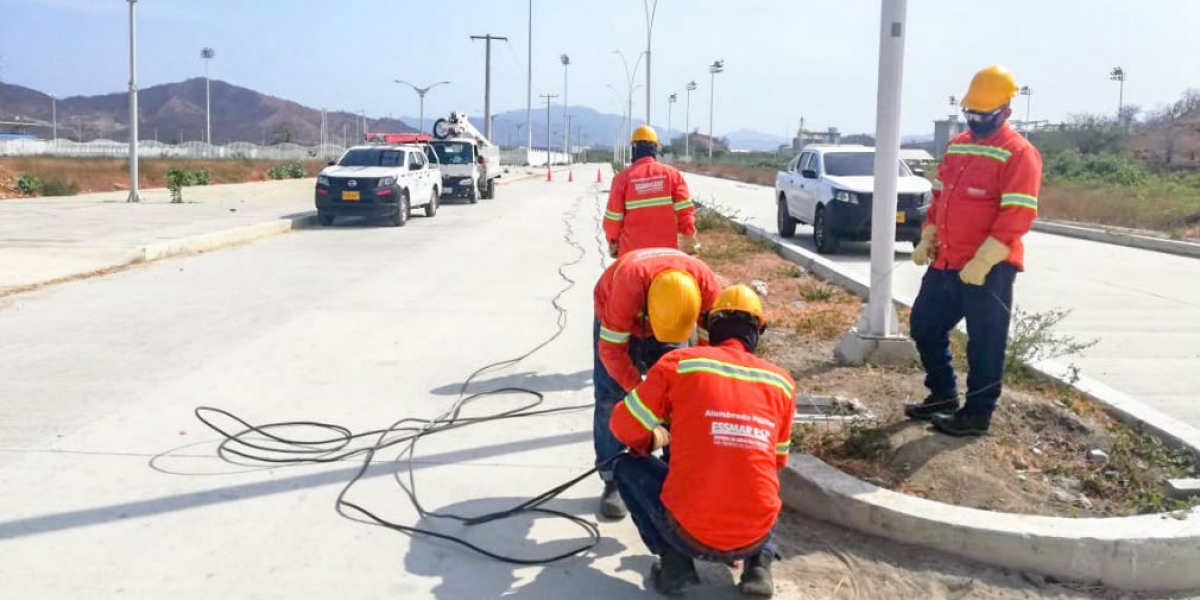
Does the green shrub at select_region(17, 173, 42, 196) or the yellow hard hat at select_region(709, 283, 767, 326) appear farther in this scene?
the green shrub at select_region(17, 173, 42, 196)

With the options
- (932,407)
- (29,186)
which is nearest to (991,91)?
(932,407)

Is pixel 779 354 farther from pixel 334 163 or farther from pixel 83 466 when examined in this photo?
pixel 334 163

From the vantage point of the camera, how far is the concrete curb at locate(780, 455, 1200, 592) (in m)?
4.38

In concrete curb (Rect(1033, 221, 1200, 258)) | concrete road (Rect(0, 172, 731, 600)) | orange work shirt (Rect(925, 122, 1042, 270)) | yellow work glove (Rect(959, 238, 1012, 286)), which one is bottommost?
concrete road (Rect(0, 172, 731, 600))

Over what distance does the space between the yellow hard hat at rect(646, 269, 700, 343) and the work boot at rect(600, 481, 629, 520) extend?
1.04 metres

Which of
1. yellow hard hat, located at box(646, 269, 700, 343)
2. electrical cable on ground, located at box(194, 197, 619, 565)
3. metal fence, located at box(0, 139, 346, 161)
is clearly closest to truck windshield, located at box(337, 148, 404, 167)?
electrical cable on ground, located at box(194, 197, 619, 565)

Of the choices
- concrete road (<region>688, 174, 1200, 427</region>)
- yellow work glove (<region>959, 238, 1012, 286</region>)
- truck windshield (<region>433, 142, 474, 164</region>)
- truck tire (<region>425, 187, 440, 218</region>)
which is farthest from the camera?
truck windshield (<region>433, 142, 474, 164</region>)

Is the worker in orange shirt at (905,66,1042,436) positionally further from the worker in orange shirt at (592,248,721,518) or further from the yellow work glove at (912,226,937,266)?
the worker in orange shirt at (592,248,721,518)

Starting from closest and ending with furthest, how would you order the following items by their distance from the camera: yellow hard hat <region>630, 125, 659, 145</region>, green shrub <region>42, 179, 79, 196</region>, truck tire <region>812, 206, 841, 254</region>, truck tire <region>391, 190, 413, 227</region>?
yellow hard hat <region>630, 125, 659, 145</region>
truck tire <region>812, 206, 841, 254</region>
truck tire <region>391, 190, 413, 227</region>
green shrub <region>42, 179, 79, 196</region>

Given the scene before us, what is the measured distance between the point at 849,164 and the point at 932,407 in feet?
41.3

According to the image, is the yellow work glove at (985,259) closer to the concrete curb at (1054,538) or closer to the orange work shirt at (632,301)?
the concrete curb at (1054,538)

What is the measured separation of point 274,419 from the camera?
6.70 m

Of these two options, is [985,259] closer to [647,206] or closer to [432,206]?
[647,206]

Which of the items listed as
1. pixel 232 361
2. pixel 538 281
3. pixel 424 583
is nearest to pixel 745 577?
pixel 424 583
